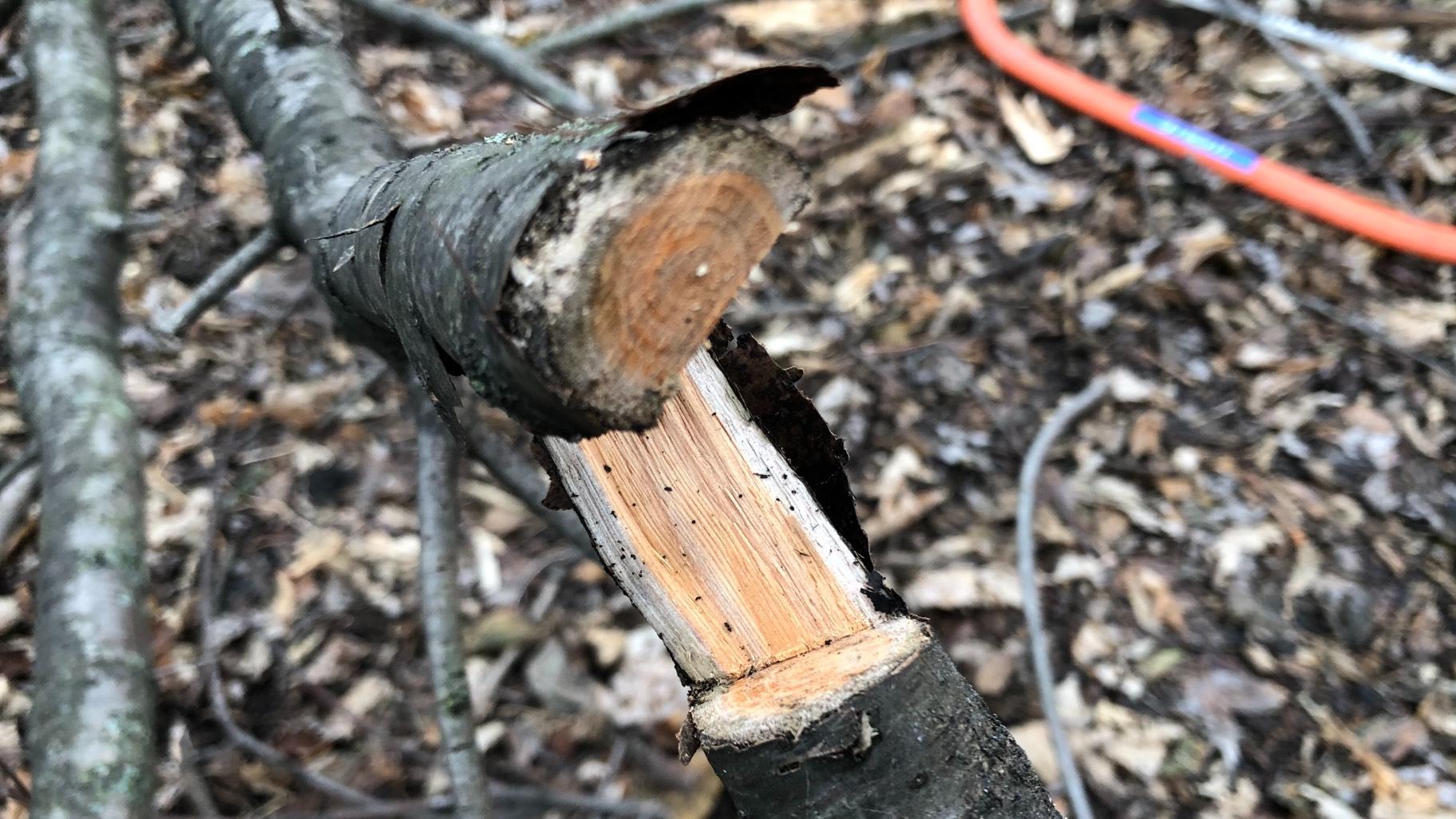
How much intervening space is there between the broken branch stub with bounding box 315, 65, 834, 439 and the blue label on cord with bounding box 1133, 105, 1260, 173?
2866mm

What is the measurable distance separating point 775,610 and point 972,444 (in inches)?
71.4

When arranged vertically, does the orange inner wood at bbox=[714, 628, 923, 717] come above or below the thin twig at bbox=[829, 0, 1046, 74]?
above

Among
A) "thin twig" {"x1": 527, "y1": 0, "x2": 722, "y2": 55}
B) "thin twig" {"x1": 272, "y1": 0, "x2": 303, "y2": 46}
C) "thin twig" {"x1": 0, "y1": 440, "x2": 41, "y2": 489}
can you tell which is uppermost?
"thin twig" {"x1": 272, "y1": 0, "x2": 303, "y2": 46}

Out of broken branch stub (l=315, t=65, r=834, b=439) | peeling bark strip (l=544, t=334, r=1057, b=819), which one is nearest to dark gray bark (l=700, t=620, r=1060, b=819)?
peeling bark strip (l=544, t=334, r=1057, b=819)

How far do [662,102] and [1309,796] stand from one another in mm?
2350

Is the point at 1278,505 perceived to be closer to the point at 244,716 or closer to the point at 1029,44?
the point at 1029,44

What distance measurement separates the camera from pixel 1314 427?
272 centimetres

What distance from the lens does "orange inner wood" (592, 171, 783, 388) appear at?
0.77 meters

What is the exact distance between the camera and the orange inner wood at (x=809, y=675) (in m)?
0.95

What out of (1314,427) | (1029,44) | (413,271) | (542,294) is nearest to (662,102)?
(542,294)

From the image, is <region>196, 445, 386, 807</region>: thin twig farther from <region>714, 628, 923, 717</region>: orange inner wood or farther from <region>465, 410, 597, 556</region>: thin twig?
<region>714, 628, 923, 717</region>: orange inner wood

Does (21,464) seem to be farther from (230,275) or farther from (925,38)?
(925,38)

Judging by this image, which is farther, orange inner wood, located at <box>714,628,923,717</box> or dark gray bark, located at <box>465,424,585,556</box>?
dark gray bark, located at <box>465,424,585,556</box>

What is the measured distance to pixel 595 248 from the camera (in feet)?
2.44
